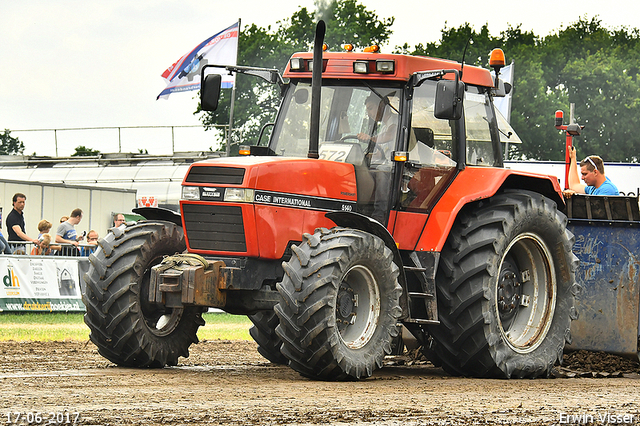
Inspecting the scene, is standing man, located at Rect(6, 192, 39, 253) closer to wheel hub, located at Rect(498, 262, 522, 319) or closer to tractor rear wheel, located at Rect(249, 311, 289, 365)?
tractor rear wheel, located at Rect(249, 311, 289, 365)

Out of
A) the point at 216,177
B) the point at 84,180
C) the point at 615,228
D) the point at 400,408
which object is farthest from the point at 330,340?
the point at 84,180

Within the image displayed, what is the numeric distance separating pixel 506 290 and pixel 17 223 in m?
10.7

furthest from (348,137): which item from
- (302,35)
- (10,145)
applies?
(302,35)

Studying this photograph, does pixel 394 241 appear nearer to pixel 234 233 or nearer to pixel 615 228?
pixel 234 233

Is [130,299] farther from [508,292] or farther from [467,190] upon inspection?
[508,292]

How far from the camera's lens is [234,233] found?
730 centimetres

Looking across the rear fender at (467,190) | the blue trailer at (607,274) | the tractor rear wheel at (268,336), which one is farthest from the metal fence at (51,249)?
the blue trailer at (607,274)

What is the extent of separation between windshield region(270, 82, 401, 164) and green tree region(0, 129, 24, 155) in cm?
2444

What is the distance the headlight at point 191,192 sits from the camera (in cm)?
744

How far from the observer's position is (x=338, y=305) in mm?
7000

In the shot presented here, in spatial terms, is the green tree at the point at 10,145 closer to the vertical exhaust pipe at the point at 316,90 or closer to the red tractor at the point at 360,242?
Result: the red tractor at the point at 360,242

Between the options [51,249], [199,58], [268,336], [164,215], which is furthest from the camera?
[199,58]

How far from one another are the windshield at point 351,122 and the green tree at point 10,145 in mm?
24438

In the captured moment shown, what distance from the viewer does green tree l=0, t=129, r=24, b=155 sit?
104 ft
